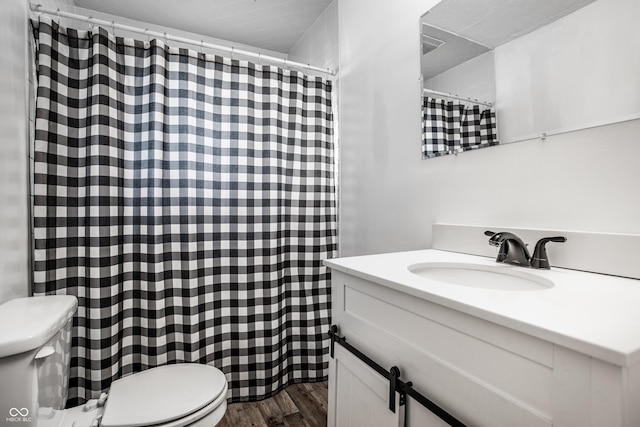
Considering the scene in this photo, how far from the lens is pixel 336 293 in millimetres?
1018

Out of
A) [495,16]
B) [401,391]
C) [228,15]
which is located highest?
[228,15]

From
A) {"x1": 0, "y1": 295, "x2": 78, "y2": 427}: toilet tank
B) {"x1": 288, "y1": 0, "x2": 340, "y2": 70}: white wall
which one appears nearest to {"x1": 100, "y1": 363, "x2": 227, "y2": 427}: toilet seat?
{"x1": 0, "y1": 295, "x2": 78, "y2": 427}: toilet tank

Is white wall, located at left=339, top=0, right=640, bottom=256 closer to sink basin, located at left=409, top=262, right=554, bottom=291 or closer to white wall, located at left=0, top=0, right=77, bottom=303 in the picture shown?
sink basin, located at left=409, top=262, right=554, bottom=291

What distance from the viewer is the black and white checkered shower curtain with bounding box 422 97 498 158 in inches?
41.8

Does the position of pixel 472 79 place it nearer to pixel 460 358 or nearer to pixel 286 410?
pixel 460 358

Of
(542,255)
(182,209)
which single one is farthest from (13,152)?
(542,255)

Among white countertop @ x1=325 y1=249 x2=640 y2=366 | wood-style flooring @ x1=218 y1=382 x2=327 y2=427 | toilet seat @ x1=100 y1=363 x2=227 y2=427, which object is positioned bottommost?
wood-style flooring @ x1=218 y1=382 x2=327 y2=427

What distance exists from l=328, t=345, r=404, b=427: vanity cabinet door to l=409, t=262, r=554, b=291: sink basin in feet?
1.09

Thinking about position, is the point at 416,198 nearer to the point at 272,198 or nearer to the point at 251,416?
the point at 272,198

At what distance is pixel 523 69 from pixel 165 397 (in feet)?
5.30

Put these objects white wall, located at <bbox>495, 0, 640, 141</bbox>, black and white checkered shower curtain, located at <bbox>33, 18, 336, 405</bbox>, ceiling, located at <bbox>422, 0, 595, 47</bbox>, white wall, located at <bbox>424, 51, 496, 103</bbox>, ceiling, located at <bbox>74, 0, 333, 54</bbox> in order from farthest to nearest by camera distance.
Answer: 1. ceiling, located at <bbox>74, 0, 333, 54</bbox>
2. black and white checkered shower curtain, located at <bbox>33, 18, 336, 405</bbox>
3. white wall, located at <bbox>424, 51, 496, 103</bbox>
4. ceiling, located at <bbox>422, 0, 595, 47</bbox>
5. white wall, located at <bbox>495, 0, 640, 141</bbox>

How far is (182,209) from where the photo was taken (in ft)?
5.26

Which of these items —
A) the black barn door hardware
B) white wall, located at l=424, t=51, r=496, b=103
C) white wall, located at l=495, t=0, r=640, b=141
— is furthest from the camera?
white wall, located at l=424, t=51, r=496, b=103

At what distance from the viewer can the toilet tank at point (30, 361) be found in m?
0.76
